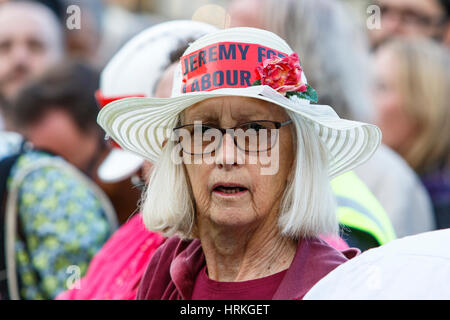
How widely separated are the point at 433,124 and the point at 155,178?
2.99 meters

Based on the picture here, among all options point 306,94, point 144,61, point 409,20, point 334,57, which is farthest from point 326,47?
point 409,20

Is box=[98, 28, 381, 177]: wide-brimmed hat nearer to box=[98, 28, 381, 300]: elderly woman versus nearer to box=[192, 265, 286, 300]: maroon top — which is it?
box=[98, 28, 381, 300]: elderly woman

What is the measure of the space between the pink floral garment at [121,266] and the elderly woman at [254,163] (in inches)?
20.4

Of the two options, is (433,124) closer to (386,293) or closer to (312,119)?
(312,119)

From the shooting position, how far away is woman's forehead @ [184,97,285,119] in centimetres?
245

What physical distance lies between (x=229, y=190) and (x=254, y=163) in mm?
123

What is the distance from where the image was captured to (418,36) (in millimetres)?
5812

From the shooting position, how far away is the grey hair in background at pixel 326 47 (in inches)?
153

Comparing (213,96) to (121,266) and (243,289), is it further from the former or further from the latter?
(121,266)

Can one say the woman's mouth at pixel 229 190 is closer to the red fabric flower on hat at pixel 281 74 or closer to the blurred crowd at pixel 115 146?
the red fabric flower on hat at pixel 281 74

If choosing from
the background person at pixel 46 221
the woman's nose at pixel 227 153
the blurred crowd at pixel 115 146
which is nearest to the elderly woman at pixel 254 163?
the woman's nose at pixel 227 153

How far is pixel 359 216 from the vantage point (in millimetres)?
3102

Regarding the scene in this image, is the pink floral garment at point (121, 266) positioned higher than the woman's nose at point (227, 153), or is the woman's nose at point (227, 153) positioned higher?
the woman's nose at point (227, 153)

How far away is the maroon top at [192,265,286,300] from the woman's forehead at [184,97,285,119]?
498 millimetres
